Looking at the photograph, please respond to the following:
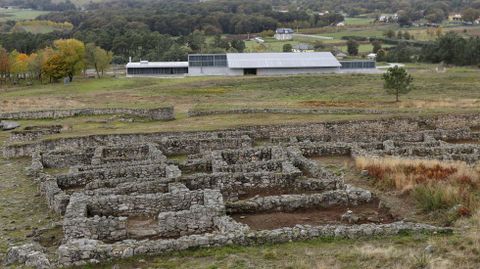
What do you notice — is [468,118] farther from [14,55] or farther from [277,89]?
[14,55]

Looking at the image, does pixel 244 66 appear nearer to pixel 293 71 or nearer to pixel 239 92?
pixel 293 71

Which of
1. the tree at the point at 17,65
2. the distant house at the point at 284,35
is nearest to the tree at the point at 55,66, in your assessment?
the tree at the point at 17,65

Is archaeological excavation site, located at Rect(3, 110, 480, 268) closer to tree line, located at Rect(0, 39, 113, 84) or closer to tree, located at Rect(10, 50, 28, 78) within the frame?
tree line, located at Rect(0, 39, 113, 84)

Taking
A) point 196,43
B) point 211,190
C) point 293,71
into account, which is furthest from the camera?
point 196,43

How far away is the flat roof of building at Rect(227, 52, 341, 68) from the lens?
3871 inches

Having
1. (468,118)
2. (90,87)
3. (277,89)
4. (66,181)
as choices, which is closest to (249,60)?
(277,89)

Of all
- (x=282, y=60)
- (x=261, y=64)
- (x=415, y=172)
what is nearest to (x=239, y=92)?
(x=261, y=64)

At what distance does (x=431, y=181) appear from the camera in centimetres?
2080

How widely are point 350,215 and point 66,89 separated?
7130 centimetres

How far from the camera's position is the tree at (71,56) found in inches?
3654

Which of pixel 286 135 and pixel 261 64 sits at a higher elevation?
pixel 261 64

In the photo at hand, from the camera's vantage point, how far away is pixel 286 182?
2339 centimetres

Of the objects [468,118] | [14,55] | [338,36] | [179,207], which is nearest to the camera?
[179,207]

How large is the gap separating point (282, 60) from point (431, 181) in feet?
268
